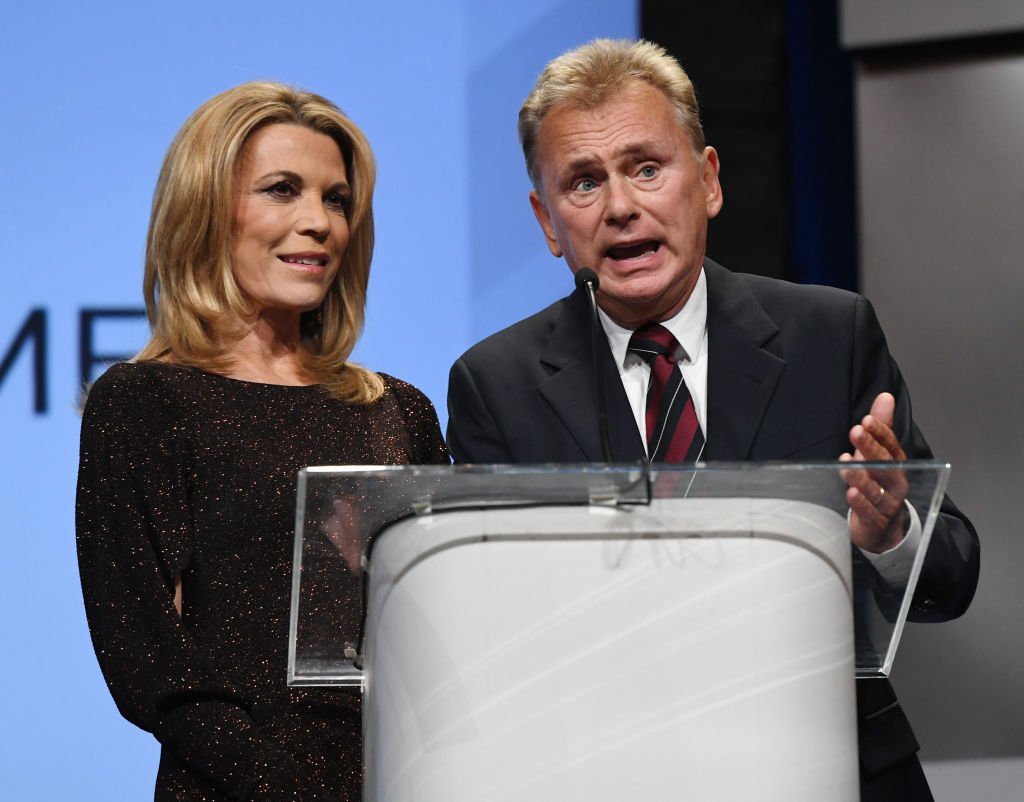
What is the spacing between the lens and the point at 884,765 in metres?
1.41

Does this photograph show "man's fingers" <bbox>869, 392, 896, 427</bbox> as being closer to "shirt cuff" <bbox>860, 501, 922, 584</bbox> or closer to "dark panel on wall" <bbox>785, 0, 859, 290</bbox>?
"shirt cuff" <bbox>860, 501, 922, 584</bbox>

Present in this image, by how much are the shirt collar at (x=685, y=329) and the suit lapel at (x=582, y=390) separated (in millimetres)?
27

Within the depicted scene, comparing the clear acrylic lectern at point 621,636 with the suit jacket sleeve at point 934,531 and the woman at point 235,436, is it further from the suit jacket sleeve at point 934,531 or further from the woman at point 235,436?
the woman at point 235,436

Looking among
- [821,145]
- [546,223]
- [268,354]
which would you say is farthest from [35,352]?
[821,145]

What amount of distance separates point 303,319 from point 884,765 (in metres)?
1.09

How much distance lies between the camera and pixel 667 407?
163 cm

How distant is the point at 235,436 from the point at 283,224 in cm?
31

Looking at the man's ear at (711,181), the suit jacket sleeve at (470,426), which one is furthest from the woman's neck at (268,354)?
the man's ear at (711,181)

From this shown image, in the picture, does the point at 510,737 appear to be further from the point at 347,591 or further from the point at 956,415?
the point at 956,415

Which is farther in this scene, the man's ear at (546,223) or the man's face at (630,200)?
the man's ear at (546,223)

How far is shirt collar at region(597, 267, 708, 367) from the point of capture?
5.62ft

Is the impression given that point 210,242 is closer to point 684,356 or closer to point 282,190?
point 282,190

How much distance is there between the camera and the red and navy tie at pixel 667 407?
1.61 m

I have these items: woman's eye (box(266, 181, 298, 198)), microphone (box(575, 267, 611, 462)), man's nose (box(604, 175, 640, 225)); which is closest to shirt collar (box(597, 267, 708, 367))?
man's nose (box(604, 175, 640, 225))
